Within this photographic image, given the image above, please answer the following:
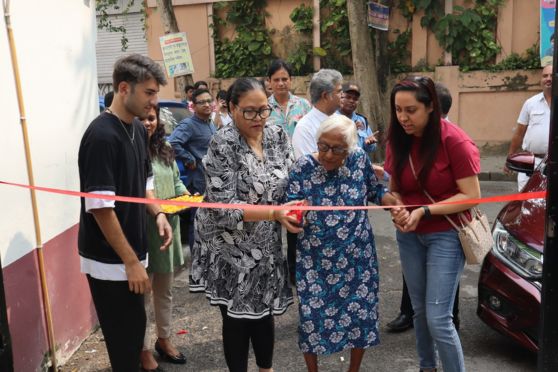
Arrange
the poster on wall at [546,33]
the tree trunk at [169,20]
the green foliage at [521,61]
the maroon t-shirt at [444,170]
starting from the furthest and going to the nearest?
the green foliage at [521,61]
the tree trunk at [169,20]
the poster on wall at [546,33]
the maroon t-shirt at [444,170]

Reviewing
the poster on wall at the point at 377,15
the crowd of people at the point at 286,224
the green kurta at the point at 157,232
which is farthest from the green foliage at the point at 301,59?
the crowd of people at the point at 286,224

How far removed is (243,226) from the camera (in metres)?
2.88

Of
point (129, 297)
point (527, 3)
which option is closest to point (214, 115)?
point (129, 297)

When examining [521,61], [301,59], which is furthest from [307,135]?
[521,61]

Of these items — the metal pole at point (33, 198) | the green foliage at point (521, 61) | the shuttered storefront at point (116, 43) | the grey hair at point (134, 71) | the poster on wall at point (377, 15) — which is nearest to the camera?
the grey hair at point (134, 71)

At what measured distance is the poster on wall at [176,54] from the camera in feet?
27.1

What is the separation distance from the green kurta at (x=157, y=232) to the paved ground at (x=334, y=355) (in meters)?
0.71

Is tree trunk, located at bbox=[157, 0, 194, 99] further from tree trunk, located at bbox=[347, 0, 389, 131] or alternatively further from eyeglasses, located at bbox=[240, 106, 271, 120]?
eyeglasses, located at bbox=[240, 106, 271, 120]

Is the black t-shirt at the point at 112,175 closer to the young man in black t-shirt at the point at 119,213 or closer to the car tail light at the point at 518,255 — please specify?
the young man in black t-shirt at the point at 119,213

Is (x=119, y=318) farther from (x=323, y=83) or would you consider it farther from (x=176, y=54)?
(x=176, y=54)

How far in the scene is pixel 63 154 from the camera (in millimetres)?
3635

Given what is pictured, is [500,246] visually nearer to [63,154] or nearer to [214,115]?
[63,154]

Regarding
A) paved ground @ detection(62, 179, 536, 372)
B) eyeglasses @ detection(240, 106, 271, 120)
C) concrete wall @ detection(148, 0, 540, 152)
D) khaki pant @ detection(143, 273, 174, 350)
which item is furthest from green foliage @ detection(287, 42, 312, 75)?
eyeglasses @ detection(240, 106, 271, 120)

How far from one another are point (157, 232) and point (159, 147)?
59 cm
